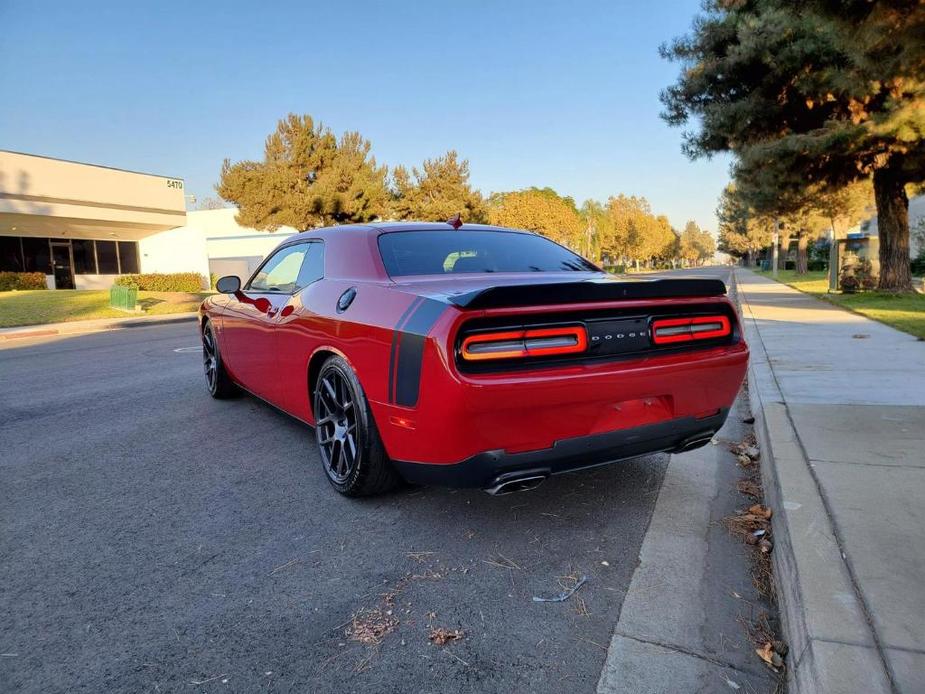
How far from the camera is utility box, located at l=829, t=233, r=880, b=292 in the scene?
663 inches

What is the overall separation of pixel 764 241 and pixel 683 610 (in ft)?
215

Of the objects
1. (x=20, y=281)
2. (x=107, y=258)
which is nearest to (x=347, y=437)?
(x=20, y=281)

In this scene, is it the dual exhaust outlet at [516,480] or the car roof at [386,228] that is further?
the car roof at [386,228]

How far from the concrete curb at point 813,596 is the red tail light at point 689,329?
84 centimetres

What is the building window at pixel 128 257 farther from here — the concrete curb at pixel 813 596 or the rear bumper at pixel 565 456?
the concrete curb at pixel 813 596

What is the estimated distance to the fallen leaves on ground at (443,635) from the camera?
213cm

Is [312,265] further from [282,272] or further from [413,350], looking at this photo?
[413,350]

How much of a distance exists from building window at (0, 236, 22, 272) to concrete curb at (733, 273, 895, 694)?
35.9 m

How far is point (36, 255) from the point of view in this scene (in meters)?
30.8

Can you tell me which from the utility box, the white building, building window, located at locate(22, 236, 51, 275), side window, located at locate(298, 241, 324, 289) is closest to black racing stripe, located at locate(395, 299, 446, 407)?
side window, located at locate(298, 241, 324, 289)

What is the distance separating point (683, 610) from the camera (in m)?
2.31

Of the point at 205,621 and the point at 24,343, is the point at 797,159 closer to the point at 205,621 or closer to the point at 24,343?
the point at 205,621

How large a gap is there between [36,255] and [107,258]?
12.4 ft

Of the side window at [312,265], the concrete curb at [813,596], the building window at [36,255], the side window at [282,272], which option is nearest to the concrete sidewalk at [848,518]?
the concrete curb at [813,596]
